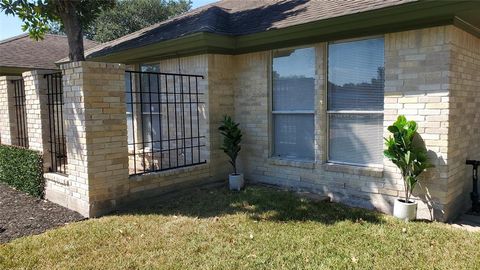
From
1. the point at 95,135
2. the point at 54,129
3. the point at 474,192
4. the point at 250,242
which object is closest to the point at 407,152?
the point at 474,192

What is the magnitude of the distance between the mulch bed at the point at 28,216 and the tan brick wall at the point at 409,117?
12.2 feet

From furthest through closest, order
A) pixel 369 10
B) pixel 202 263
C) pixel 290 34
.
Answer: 1. pixel 290 34
2. pixel 369 10
3. pixel 202 263

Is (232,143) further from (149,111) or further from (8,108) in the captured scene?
(8,108)

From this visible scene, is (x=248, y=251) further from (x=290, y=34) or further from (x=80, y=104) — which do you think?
(x=290, y=34)

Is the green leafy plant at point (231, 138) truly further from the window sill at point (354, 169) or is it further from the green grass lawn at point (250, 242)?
the window sill at point (354, 169)

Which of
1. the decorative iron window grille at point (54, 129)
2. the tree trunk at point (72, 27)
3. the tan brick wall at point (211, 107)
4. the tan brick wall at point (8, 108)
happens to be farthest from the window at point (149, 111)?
the tan brick wall at point (8, 108)

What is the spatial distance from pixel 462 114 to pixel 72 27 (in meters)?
7.80

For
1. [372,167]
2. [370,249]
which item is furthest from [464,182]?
[370,249]

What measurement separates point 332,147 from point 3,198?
5.95m

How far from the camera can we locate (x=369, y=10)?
4.85 metres

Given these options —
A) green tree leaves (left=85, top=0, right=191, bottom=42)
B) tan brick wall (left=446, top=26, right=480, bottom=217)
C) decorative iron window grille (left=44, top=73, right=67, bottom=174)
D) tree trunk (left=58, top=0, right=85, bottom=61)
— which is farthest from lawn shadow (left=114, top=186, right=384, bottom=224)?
green tree leaves (left=85, top=0, right=191, bottom=42)

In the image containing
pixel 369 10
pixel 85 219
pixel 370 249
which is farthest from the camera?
pixel 85 219

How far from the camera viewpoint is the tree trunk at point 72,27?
7.64m

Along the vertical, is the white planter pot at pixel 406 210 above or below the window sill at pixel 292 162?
below
